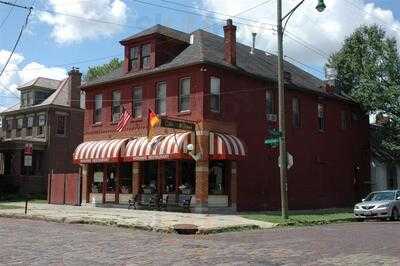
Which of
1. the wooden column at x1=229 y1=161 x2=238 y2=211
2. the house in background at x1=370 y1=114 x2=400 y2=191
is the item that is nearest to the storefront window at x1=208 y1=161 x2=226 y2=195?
the wooden column at x1=229 y1=161 x2=238 y2=211

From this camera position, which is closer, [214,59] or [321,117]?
[214,59]

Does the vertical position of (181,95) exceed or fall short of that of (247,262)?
it exceeds it

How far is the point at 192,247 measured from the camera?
14.7 m

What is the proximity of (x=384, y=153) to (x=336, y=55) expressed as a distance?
830 cm

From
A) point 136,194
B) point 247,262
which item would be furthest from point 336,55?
point 247,262

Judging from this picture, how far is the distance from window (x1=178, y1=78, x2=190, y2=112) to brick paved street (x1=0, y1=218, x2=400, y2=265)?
12040mm

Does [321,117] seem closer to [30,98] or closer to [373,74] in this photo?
[373,74]

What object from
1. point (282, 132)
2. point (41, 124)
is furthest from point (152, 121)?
point (41, 124)

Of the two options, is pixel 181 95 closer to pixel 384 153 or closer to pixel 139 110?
pixel 139 110

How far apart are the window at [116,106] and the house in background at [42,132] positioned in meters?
13.1

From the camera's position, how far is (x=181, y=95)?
102 feet

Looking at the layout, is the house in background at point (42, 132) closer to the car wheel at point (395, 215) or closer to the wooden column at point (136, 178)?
the wooden column at point (136, 178)

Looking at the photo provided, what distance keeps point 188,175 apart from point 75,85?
2247 centimetres

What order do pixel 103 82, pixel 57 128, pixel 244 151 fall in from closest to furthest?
1. pixel 244 151
2. pixel 103 82
3. pixel 57 128
